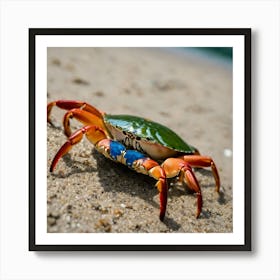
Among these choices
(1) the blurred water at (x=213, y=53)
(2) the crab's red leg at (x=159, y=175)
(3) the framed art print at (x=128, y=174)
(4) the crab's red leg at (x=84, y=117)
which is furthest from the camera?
(1) the blurred water at (x=213, y=53)

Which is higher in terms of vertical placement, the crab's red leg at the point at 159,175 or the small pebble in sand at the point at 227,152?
the small pebble in sand at the point at 227,152

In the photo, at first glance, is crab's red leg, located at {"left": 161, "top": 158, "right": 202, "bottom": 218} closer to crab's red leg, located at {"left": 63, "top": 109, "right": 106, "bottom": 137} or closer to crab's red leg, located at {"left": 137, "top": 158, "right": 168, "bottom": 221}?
crab's red leg, located at {"left": 137, "top": 158, "right": 168, "bottom": 221}

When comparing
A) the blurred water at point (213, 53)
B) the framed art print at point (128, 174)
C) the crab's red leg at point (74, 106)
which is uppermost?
the blurred water at point (213, 53)

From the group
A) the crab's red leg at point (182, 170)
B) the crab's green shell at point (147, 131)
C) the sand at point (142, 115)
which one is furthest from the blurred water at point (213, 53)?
the crab's red leg at point (182, 170)

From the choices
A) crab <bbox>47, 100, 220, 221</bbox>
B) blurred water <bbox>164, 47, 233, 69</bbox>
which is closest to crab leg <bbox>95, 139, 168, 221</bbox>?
crab <bbox>47, 100, 220, 221</bbox>

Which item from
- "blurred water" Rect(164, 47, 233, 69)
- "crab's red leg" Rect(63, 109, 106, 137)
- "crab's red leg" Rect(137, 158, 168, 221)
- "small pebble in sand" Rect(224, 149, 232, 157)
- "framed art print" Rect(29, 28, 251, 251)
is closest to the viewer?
"crab's red leg" Rect(137, 158, 168, 221)

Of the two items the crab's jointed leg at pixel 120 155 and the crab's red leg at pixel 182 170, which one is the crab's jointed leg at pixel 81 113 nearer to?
the crab's jointed leg at pixel 120 155
